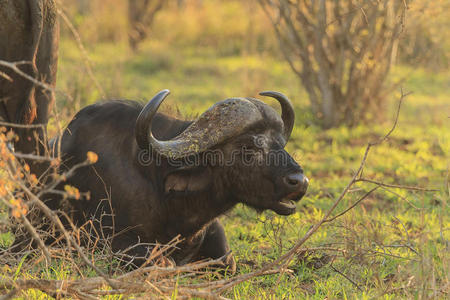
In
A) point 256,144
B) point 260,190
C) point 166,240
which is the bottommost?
point 166,240

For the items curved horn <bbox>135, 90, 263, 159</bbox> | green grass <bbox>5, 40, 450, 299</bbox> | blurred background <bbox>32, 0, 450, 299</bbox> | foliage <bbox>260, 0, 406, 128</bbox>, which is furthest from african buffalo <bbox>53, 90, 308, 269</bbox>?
foliage <bbox>260, 0, 406, 128</bbox>

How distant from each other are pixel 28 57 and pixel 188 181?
108 cm

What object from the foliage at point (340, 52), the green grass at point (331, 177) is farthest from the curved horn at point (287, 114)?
the foliage at point (340, 52)

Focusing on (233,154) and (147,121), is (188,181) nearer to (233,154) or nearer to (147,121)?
(233,154)

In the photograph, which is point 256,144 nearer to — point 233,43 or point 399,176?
point 399,176

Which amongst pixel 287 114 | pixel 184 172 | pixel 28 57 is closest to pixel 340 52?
pixel 287 114

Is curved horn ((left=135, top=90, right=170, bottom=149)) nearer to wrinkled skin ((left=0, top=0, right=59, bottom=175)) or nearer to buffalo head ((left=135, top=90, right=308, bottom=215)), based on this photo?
buffalo head ((left=135, top=90, right=308, bottom=215))

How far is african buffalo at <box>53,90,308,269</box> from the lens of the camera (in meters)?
3.73

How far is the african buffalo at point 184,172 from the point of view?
3.73 metres

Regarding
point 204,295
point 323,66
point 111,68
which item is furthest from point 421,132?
point 204,295

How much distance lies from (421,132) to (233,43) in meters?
6.32

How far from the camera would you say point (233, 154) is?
3.83m

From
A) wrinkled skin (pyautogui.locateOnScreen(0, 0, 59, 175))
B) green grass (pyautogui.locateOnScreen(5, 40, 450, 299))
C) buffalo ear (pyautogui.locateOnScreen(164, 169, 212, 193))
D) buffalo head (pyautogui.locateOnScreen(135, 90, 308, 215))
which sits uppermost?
wrinkled skin (pyautogui.locateOnScreen(0, 0, 59, 175))

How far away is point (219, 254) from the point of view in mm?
4145
